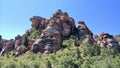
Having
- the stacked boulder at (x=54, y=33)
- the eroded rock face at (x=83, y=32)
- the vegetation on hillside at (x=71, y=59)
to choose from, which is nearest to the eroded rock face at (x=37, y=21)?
the stacked boulder at (x=54, y=33)

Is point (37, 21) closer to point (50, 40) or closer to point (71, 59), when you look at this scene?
point (50, 40)

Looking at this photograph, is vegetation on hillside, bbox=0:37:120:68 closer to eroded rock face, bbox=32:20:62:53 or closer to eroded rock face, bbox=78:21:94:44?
eroded rock face, bbox=32:20:62:53

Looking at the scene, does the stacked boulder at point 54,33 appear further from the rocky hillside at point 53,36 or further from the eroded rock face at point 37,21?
the eroded rock face at point 37,21

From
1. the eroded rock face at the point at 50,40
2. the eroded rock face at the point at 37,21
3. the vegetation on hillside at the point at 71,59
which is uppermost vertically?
the eroded rock face at the point at 37,21

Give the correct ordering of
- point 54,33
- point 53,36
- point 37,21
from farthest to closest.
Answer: point 37,21, point 54,33, point 53,36

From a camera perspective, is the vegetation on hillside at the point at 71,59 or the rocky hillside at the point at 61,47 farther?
the rocky hillside at the point at 61,47

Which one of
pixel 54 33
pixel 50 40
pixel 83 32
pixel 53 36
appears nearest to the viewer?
pixel 50 40

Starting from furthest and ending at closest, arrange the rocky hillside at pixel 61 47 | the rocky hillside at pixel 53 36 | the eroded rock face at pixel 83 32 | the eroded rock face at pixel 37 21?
the eroded rock face at pixel 37 21 → the eroded rock face at pixel 83 32 → the rocky hillside at pixel 53 36 → the rocky hillside at pixel 61 47

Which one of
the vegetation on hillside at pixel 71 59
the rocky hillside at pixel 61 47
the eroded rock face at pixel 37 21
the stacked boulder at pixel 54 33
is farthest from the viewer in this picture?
the eroded rock face at pixel 37 21

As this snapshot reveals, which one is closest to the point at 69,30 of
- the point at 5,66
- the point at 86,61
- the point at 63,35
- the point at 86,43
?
the point at 63,35

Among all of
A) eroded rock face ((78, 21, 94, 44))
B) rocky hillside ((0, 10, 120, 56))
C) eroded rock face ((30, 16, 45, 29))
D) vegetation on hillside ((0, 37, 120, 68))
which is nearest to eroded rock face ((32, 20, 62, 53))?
rocky hillside ((0, 10, 120, 56))

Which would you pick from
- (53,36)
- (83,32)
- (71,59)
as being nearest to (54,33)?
(53,36)

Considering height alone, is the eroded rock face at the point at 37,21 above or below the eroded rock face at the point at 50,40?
above

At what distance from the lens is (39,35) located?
4109 inches
